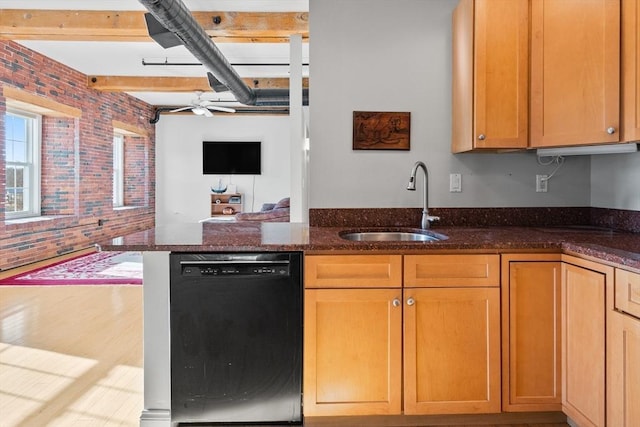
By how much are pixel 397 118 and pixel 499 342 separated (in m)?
1.36

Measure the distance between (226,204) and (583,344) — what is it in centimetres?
814

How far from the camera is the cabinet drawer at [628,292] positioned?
4.98 ft

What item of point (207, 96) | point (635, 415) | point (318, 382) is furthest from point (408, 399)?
point (207, 96)

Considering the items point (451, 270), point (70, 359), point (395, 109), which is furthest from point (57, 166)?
point (451, 270)

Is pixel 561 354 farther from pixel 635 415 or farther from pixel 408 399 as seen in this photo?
pixel 408 399

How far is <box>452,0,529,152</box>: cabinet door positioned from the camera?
7.39 feet

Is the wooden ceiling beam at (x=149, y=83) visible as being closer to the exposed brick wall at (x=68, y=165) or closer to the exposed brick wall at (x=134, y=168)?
the exposed brick wall at (x=68, y=165)

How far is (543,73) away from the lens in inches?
87.4

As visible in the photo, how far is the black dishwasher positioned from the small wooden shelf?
743 cm

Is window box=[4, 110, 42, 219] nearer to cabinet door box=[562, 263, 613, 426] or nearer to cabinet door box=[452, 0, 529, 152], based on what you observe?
cabinet door box=[452, 0, 529, 152]

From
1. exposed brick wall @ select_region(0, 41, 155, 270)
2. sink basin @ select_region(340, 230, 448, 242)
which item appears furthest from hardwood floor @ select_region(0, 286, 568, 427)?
exposed brick wall @ select_region(0, 41, 155, 270)

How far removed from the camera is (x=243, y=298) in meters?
1.88

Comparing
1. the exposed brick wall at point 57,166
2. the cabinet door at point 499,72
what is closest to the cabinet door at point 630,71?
the cabinet door at point 499,72

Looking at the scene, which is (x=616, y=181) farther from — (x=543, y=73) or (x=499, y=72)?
(x=499, y=72)
